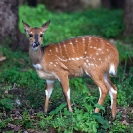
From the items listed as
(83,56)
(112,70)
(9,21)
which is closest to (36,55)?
(83,56)

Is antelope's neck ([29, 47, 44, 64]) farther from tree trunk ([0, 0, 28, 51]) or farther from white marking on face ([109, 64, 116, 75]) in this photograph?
tree trunk ([0, 0, 28, 51])

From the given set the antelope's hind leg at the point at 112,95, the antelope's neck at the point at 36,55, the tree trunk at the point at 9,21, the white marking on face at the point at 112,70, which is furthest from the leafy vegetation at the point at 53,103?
the antelope's neck at the point at 36,55

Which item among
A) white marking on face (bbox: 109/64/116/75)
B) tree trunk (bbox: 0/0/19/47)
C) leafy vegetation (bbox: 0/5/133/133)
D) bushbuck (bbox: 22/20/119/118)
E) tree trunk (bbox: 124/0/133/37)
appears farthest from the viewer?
tree trunk (bbox: 124/0/133/37)

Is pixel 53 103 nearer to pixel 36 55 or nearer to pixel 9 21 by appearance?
pixel 36 55

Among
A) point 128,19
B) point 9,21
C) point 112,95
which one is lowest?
point 128,19

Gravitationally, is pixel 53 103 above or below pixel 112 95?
below

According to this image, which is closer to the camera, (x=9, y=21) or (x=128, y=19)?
(x=9, y=21)

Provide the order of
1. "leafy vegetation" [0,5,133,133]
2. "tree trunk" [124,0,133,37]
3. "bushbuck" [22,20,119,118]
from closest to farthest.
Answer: "leafy vegetation" [0,5,133,133], "bushbuck" [22,20,119,118], "tree trunk" [124,0,133,37]

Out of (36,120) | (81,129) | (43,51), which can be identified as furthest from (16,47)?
(81,129)

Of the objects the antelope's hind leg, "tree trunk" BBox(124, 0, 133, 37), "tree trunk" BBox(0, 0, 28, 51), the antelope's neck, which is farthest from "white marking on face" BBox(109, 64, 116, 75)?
"tree trunk" BBox(124, 0, 133, 37)

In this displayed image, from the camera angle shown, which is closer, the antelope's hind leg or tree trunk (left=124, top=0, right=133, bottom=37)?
the antelope's hind leg

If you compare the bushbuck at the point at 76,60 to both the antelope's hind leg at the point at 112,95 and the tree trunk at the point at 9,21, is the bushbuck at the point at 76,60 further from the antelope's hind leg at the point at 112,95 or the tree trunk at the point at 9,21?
the tree trunk at the point at 9,21

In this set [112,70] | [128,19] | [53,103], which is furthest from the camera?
[128,19]

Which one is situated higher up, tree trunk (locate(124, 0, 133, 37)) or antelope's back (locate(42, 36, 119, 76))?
antelope's back (locate(42, 36, 119, 76))
